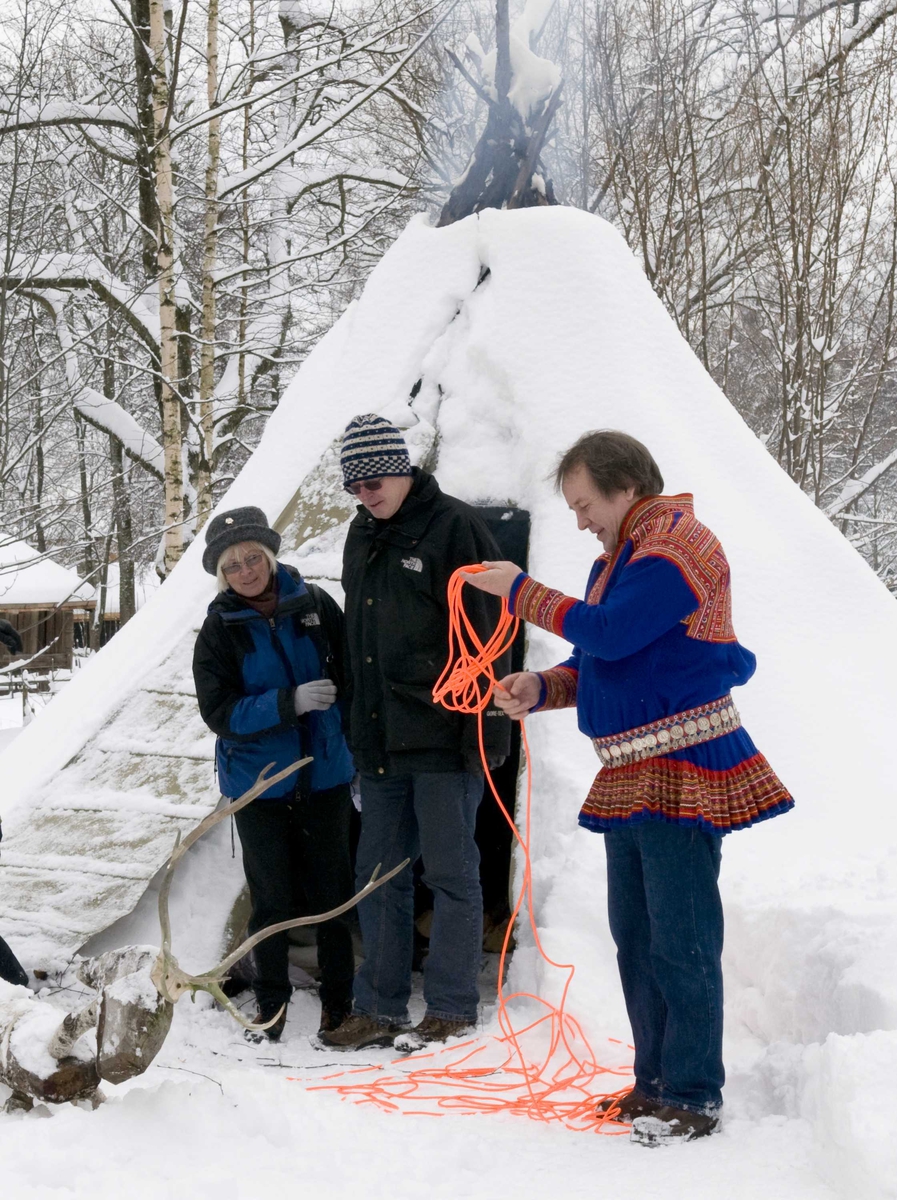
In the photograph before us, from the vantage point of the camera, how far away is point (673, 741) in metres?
2.11

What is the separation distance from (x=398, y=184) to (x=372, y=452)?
8.54m

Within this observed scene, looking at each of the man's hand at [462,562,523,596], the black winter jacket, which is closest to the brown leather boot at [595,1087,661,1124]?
the black winter jacket

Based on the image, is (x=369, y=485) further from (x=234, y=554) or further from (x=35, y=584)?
(x=35, y=584)

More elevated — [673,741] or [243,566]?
[243,566]

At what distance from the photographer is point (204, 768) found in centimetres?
374

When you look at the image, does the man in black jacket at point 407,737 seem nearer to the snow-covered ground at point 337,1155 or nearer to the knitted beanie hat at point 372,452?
the knitted beanie hat at point 372,452

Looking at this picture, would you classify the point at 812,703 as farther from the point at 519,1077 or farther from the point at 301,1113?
the point at 301,1113

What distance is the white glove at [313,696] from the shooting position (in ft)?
9.95

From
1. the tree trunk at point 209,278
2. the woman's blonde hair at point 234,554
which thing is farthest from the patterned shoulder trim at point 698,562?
the tree trunk at point 209,278

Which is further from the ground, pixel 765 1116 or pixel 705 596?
pixel 705 596

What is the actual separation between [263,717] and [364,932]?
0.72 metres

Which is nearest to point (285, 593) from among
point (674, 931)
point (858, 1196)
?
point (674, 931)

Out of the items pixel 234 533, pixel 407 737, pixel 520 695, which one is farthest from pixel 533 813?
pixel 234 533

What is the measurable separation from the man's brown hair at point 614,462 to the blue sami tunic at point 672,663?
0.18ft
